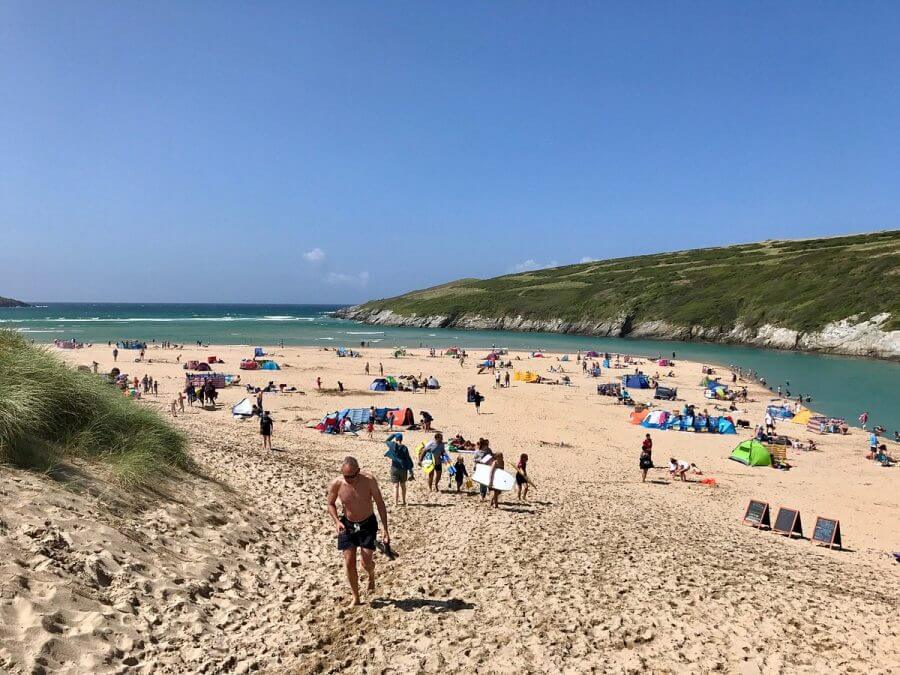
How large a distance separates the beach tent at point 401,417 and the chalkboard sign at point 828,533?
49.5ft

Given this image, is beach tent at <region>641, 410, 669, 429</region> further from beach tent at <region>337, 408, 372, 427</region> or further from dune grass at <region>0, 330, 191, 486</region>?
dune grass at <region>0, 330, 191, 486</region>

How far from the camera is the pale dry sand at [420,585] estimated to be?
5164mm

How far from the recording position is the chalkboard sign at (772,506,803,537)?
12227 mm

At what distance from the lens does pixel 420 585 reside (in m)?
7.10

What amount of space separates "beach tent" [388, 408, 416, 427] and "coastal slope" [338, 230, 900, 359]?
61.1 meters

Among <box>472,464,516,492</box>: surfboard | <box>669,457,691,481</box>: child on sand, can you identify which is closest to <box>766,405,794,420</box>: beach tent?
<box>669,457,691,481</box>: child on sand

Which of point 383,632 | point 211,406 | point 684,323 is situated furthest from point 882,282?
point 383,632

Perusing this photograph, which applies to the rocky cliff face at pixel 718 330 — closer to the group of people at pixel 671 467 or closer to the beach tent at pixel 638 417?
the beach tent at pixel 638 417

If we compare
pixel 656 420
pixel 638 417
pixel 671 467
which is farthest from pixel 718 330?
pixel 671 467

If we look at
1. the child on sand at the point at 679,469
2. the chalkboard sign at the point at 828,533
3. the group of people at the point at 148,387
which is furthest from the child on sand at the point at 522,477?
the group of people at the point at 148,387

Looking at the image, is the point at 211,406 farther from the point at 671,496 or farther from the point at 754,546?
the point at 754,546

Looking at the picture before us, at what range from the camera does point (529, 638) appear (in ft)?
19.2

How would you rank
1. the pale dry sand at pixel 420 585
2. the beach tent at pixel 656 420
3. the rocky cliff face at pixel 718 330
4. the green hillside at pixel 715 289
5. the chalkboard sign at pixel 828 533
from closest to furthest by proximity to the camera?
the pale dry sand at pixel 420 585 < the chalkboard sign at pixel 828 533 < the beach tent at pixel 656 420 < the rocky cliff face at pixel 718 330 < the green hillside at pixel 715 289

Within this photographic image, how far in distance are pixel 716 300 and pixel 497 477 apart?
94.6 metres
